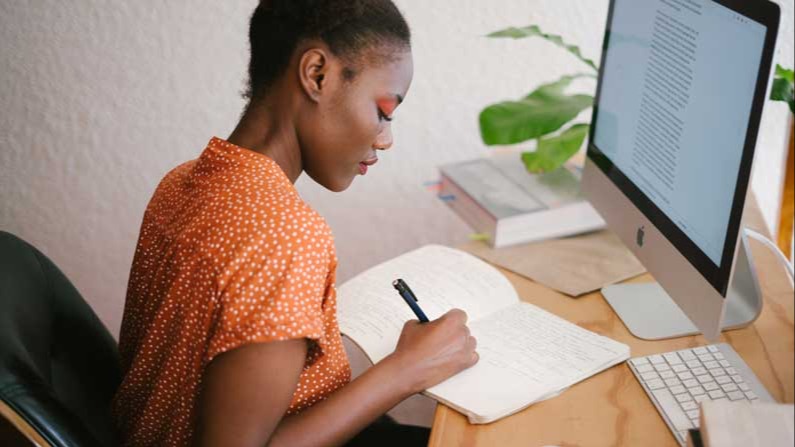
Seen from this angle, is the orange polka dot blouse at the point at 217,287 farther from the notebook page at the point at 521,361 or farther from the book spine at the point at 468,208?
the book spine at the point at 468,208

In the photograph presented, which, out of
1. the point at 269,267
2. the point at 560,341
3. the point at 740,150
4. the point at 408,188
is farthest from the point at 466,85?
the point at 269,267

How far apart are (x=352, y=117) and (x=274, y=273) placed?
22 cm

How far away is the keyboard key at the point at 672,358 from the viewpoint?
0.99 meters

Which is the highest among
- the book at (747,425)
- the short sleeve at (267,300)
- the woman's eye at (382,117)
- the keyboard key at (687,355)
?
the woman's eye at (382,117)

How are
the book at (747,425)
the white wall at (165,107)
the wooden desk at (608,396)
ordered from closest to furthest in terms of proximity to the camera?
the book at (747,425), the wooden desk at (608,396), the white wall at (165,107)

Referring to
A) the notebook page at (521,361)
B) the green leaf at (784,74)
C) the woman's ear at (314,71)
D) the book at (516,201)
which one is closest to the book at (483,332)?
the notebook page at (521,361)

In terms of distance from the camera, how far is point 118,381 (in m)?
1.04

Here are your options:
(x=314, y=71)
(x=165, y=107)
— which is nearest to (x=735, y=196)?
(x=314, y=71)

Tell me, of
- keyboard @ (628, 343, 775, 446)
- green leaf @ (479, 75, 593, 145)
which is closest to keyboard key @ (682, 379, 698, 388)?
keyboard @ (628, 343, 775, 446)

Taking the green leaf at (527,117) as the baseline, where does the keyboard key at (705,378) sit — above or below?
below

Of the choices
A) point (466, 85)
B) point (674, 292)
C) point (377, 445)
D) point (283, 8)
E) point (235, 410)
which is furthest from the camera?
point (466, 85)

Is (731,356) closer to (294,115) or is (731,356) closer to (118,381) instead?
(294,115)

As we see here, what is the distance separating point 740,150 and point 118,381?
80 centimetres

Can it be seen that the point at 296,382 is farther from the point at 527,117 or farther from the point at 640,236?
the point at 527,117
